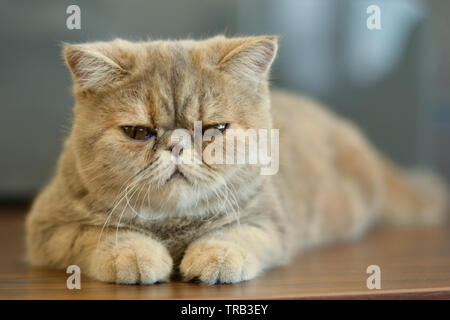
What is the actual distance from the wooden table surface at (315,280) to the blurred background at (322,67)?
3.04 ft

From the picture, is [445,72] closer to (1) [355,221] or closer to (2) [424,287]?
(1) [355,221]

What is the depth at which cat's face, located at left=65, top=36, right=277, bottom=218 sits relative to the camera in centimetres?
132

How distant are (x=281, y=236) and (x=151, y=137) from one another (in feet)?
1.72

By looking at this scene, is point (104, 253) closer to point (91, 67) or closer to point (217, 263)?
point (217, 263)

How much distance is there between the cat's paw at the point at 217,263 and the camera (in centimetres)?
131

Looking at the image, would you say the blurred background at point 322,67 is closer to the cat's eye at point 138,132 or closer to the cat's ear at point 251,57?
the cat's ear at point 251,57

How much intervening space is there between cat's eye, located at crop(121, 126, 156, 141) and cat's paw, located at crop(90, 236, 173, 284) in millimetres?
250

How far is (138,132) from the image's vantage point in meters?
1.34

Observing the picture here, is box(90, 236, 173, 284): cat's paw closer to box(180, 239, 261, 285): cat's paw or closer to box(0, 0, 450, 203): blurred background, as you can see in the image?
box(180, 239, 261, 285): cat's paw

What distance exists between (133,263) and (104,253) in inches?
4.1

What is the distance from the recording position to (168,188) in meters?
1.33

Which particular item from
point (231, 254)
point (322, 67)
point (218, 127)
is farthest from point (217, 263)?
point (322, 67)

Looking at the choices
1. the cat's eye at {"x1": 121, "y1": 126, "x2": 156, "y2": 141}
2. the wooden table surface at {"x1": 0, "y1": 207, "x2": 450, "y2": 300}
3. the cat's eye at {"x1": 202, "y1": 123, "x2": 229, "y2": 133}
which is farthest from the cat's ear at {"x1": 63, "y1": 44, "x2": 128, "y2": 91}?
the wooden table surface at {"x1": 0, "y1": 207, "x2": 450, "y2": 300}

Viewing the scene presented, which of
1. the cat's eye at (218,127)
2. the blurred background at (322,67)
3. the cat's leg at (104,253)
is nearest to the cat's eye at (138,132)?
the cat's eye at (218,127)
